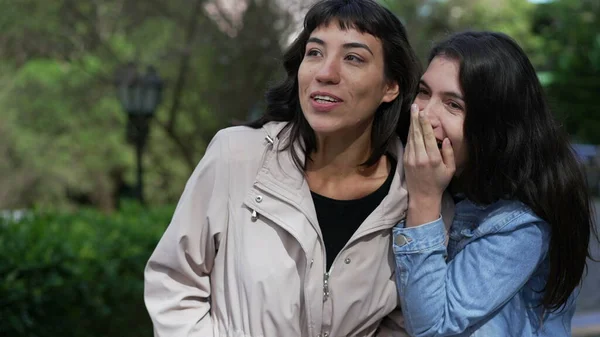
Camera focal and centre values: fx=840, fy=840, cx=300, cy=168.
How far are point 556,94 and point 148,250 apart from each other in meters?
24.8

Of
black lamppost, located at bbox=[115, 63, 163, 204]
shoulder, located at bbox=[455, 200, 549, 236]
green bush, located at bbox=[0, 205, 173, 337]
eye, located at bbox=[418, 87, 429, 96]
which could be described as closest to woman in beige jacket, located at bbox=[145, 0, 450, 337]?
eye, located at bbox=[418, 87, 429, 96]

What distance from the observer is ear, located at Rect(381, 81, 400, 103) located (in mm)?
2713

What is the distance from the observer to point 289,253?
2.48 m

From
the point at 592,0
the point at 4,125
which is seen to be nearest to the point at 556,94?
the point at 592,0

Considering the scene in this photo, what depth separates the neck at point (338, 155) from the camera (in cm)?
268

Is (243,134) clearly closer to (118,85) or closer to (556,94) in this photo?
(118,85)

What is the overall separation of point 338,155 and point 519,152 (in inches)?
22.2

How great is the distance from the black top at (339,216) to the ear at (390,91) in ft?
1.04

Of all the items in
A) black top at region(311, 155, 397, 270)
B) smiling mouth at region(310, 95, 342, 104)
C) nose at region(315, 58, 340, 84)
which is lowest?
black top at region(311, 155, 397, 270)

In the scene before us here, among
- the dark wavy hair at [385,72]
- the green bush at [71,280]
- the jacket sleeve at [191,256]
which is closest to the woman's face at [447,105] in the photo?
the dark wavy hair at [385,72]

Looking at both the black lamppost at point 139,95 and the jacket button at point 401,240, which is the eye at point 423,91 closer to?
the jacket button at point 401,240

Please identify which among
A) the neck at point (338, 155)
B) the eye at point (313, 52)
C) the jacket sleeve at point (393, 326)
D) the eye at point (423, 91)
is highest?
the eye at point (313, 52)

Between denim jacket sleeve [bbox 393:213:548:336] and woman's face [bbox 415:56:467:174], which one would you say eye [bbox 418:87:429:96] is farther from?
denim jacket sleeve [bbox 393:213:548:336]

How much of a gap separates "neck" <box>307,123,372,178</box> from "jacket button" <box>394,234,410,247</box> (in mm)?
316
